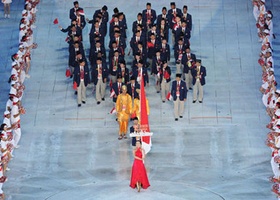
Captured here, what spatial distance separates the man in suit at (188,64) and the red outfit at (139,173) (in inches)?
299

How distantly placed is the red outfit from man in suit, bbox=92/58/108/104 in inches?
277

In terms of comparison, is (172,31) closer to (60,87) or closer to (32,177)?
(60,87)

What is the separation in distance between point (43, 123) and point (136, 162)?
7007 mm

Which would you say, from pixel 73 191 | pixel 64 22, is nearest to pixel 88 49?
pixel 64 22

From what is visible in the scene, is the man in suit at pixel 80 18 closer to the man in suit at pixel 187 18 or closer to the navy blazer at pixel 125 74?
the man in suit at pixel 187 18

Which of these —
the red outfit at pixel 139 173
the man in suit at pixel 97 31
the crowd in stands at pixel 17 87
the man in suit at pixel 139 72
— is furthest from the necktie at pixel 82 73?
the red outfit at pixel 139 173

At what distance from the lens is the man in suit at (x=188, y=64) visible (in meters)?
51.5

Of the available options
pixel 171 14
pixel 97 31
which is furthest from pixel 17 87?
pixel 171 14

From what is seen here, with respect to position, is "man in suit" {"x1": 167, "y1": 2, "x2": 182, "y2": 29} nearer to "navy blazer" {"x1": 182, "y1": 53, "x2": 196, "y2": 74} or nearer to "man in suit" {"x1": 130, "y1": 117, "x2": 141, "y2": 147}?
"navy blazer" {"x1": 182, "y1": 53, "x2": 196, "y2": 74}

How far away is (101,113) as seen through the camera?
51.2 meters

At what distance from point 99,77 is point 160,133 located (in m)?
3.55

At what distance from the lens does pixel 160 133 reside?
49906 millimetres

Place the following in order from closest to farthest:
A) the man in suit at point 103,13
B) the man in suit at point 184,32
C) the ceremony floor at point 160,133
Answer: the ceremony floor at point 160,133, the man in suit at point 184,32, the man in suit at point 103,13

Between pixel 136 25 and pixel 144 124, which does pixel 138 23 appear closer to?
pixel 136 25
